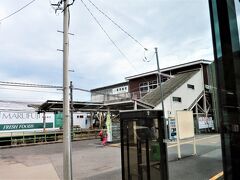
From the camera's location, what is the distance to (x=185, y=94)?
27516 mm

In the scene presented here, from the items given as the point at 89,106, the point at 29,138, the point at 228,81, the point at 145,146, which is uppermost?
the point at 89,106

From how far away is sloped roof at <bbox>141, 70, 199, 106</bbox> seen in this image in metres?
24.5

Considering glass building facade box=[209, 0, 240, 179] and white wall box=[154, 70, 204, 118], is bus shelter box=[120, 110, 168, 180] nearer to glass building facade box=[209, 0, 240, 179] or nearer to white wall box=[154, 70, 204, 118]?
glass building facade box=[209, 0, 240, 179]

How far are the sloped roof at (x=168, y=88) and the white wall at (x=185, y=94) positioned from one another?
1.19ft

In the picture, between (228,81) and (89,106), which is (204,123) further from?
(228,81)

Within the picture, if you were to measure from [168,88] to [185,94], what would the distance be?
195 cm

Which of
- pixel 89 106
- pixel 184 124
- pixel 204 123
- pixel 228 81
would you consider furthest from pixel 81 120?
pixel 228 81

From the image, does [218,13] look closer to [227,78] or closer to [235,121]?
[227,78]

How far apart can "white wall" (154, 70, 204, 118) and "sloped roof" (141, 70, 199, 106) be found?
14.3 inches

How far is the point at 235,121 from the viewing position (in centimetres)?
167

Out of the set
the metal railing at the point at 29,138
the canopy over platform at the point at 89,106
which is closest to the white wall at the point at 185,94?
the canopy over platform at the point at 89,106

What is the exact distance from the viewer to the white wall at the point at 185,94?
25.2 metres

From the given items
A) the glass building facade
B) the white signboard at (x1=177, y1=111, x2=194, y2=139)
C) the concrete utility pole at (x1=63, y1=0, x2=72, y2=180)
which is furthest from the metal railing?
the glass building facade

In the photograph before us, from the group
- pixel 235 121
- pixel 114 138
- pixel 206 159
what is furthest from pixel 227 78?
pixel 114 138
